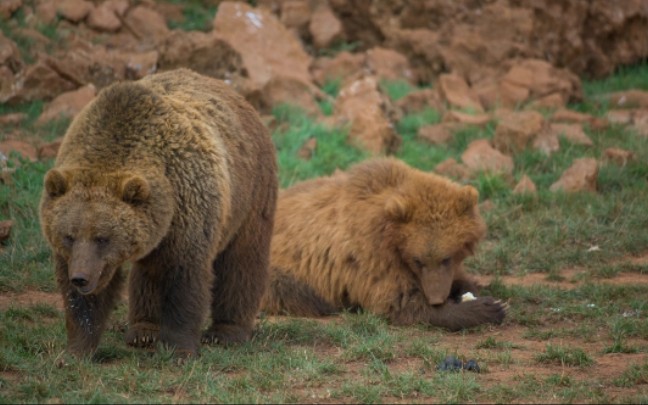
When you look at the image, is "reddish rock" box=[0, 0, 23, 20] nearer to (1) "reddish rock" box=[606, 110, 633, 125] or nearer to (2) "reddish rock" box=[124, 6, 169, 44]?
(2) "reddish rock" box=[124, 6, 169, 44]

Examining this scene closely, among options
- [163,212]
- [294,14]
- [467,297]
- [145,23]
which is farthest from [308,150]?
[163,212]

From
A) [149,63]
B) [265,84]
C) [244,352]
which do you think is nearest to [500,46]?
[265,84]

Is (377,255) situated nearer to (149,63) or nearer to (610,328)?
(610,328)

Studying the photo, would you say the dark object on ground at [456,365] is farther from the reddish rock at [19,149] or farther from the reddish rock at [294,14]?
the reddish rock at [294,14]

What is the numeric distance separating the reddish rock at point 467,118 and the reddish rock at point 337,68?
5.66ft

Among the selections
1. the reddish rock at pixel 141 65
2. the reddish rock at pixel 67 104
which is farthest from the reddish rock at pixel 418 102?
the reddish rock at pixel 67 104

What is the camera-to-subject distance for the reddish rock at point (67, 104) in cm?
1144

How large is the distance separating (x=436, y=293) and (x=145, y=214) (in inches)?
113

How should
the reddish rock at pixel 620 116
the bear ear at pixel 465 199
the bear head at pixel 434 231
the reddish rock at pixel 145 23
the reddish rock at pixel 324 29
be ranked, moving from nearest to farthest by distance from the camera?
1. the bear head at pixel 434 231
2. the bear ear at pixel 465 199
3. the reddish rock at pixel 620 116
4. the reddish rock at pixel 145 23
5. the reddish rock at pixel 324 29

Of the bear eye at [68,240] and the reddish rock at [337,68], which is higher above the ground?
the bear eye at [68,240]

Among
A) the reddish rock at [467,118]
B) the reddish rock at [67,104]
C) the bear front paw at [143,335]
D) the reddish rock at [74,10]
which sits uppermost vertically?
the reddish rock at [74,10]

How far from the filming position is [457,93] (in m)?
13.9

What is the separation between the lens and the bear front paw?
7.34 metres

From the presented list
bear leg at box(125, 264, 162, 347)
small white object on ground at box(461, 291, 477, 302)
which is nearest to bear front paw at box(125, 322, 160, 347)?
bear leg at box(125, 264, 162, 347)
